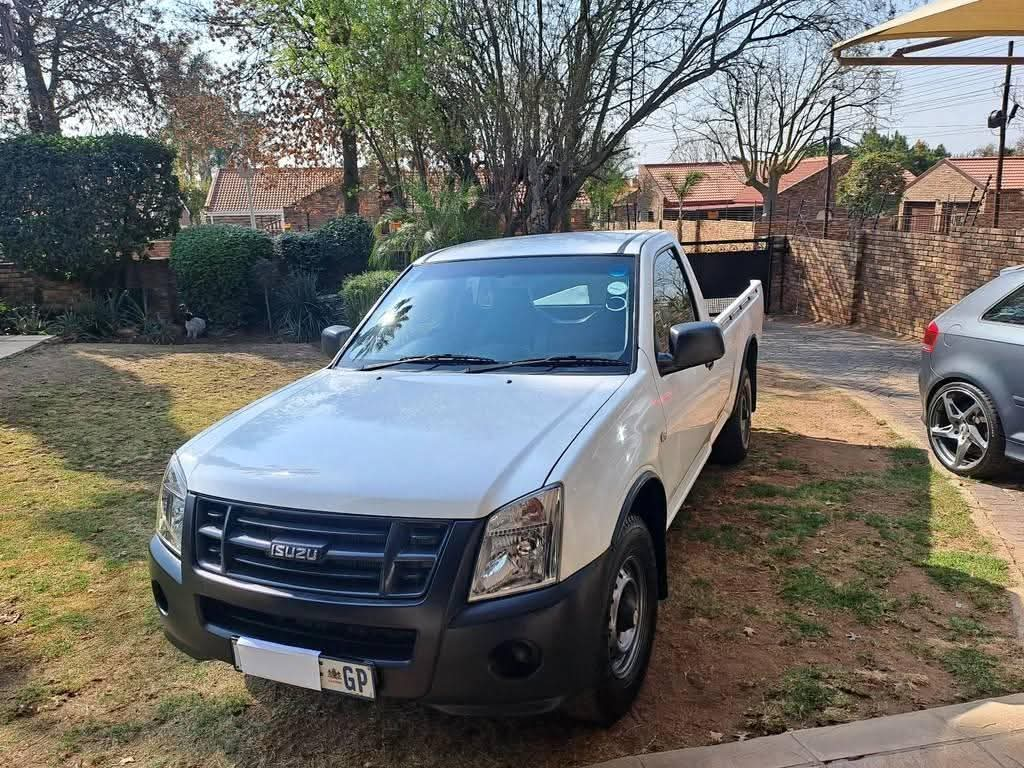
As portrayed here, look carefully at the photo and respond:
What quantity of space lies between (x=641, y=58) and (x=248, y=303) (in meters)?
8.02

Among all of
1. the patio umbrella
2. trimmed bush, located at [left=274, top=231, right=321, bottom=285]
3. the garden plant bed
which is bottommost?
the garden plant bed

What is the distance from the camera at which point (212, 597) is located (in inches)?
105

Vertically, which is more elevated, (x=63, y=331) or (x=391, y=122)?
(x=391, y=122)

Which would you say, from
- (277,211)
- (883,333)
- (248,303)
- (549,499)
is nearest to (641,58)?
(883,333)

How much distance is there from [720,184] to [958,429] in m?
55.0

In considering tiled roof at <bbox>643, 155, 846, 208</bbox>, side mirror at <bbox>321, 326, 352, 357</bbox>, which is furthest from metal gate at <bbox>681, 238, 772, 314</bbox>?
tiled roof at <bbox>643, 155, 846, 208</bbox>

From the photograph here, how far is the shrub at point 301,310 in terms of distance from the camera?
12008mm

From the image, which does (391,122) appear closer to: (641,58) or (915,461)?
(641,58)

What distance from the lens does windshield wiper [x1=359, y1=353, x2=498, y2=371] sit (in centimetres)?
369

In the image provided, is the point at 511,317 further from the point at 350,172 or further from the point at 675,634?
the point at 350,172

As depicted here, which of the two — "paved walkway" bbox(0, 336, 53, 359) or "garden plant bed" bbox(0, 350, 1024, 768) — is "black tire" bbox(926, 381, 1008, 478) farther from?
"paved walkway" bbox(0, 336, 53, 359)

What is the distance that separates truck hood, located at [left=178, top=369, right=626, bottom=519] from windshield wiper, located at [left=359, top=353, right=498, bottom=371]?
17cm

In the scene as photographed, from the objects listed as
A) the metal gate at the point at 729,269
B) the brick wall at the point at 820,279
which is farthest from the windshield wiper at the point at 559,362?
the metal gate at the point at 729,269

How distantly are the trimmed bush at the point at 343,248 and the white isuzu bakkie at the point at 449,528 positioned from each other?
399 inches
